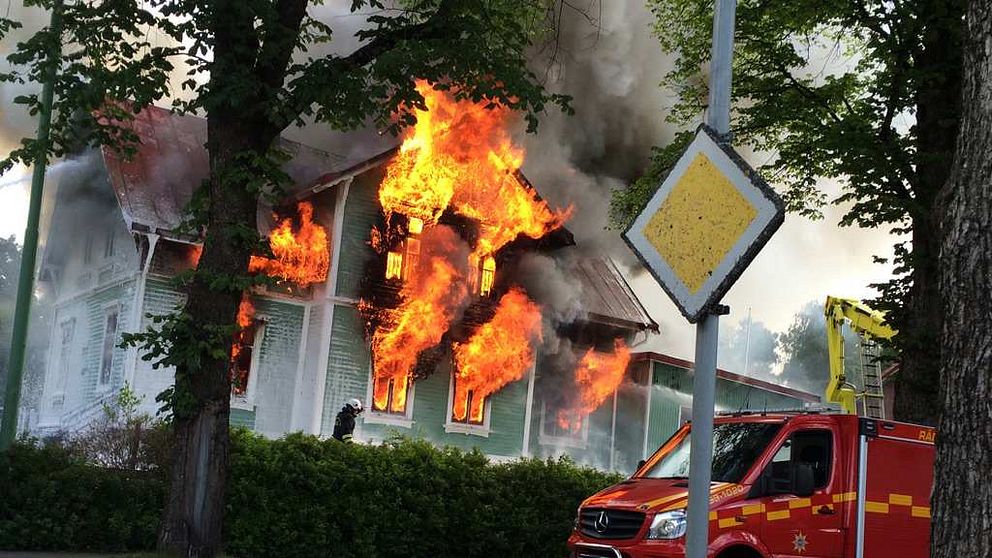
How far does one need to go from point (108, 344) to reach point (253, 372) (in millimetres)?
3076

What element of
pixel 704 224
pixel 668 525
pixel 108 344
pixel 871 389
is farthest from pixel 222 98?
pixel 871 389

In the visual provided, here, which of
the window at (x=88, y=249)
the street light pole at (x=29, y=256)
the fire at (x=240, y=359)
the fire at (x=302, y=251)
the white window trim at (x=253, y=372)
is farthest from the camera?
the window at (x=88, y=249)

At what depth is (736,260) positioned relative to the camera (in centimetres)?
409

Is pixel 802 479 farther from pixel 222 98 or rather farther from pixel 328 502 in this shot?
pixel 222 98

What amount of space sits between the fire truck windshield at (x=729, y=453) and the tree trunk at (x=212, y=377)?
436cm

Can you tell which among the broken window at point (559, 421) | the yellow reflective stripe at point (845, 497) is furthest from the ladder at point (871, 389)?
the yellow reflective stripe at point (845, 497)

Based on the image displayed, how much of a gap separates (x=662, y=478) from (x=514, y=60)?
5307 mm

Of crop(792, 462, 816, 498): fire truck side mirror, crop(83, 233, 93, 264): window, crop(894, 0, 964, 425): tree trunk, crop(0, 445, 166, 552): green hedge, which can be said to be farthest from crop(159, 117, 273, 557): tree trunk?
crop(83, 233, 93, 264): window

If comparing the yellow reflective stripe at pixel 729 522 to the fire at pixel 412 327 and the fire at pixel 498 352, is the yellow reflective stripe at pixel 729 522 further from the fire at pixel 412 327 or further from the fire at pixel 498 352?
the fire at pixel 498 352

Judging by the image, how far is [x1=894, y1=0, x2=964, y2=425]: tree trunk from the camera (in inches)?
573

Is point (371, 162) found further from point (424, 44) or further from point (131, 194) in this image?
point (424, 44)

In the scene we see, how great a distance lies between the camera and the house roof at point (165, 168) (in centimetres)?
1966

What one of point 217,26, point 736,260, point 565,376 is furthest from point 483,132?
point 736,260

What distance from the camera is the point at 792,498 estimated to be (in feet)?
32.0
